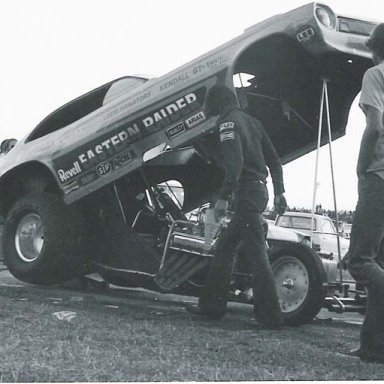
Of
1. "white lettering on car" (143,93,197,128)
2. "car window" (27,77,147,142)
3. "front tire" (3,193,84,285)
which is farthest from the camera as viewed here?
"car window" (27,77,147,142)

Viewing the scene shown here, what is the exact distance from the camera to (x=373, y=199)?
3861 millimetres

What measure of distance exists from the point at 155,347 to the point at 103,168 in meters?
2.28

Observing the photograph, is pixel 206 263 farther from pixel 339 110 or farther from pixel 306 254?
pixel 339 110

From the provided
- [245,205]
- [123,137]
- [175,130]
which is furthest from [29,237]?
[245,205]

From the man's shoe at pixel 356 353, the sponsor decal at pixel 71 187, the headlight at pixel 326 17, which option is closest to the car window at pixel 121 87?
the sponsor decal at pixel 71 187

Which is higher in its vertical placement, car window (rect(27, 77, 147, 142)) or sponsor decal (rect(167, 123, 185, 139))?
car window (rect(27, 77, 147, 142))

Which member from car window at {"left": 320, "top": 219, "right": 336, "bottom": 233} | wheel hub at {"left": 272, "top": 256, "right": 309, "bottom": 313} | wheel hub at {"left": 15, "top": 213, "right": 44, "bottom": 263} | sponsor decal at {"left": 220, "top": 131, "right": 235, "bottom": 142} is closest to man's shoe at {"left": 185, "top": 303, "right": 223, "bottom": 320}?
wheel hub at {"left": 272, "top": 256, "right": 309, "bottom": 313}

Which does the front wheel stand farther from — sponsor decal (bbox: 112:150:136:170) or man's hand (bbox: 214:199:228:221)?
sponsor decal (bbox: 112:150:136:170)

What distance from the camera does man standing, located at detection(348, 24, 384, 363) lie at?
12.6ft

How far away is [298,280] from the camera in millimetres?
5469

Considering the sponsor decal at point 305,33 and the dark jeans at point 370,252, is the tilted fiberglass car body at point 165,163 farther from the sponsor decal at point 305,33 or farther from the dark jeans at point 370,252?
the dark jeans at point 370,252

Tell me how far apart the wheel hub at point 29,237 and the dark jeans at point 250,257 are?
76.4 inches

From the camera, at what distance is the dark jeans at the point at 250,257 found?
4.94 m

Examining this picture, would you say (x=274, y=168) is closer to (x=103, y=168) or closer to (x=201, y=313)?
(x=201, y=313)
